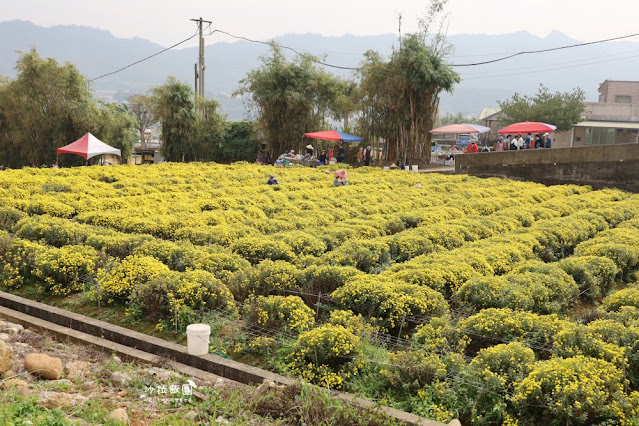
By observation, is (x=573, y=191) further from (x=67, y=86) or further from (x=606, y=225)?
(x=67, y=86)

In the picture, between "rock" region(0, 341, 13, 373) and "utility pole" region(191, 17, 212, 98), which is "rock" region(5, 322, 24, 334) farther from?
"utility pole" region(191, 17, 212, 98)

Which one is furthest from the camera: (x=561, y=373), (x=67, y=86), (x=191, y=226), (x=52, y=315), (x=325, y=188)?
(x=67, y=86)

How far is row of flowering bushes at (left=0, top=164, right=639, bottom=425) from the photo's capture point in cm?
554

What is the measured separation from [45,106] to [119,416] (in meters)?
29.1

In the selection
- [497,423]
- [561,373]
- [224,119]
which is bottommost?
Answer: [497,423]

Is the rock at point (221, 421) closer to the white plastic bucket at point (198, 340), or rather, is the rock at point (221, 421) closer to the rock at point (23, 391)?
the white plastic bucket at point (198, 340)

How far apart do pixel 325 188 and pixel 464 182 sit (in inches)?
215

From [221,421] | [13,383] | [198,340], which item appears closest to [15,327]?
[13,383]

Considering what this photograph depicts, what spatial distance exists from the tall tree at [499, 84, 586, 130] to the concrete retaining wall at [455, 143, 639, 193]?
18821mm

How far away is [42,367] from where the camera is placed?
5.66 m

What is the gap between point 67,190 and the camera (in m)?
15.9

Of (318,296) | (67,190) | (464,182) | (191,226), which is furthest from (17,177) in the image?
(464,182)

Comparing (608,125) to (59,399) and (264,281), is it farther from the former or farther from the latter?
(59,399)

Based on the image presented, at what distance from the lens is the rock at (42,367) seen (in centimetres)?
565
